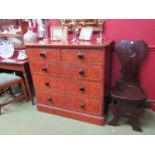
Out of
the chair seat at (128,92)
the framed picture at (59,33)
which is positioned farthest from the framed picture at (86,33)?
the chair seat at (128,92)

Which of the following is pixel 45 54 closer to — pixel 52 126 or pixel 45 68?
pixel 45 68

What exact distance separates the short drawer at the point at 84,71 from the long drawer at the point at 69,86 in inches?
3.0

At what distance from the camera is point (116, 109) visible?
1.76 m

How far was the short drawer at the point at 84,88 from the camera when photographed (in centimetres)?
172

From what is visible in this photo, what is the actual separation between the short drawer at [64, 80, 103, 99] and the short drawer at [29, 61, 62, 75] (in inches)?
7.5

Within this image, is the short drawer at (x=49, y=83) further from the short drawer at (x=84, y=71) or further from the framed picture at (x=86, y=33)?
the framed picture at (x=86, y=33)

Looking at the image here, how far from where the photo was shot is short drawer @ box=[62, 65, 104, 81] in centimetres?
162

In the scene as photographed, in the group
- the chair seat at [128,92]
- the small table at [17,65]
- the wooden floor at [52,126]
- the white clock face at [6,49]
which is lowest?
the wooden floor at [52,126]

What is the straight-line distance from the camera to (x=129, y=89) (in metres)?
1.91

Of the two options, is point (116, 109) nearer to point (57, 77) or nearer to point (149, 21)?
point (57, 77)

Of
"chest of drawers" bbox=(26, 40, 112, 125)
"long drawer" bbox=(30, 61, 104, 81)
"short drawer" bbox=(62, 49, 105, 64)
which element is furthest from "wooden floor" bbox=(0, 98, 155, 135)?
"short drawer" bbox=(62, 49, 105, 64)

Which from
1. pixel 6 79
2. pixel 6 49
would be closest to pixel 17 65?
pixel 6 79

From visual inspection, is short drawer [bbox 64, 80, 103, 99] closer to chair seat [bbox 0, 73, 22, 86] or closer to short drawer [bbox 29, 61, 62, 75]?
short drawer [bbox 29, 61, 62, 75]
